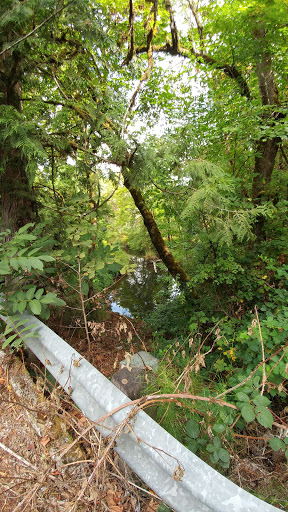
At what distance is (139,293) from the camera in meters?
9.72

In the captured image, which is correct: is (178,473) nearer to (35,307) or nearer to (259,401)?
(259,401)

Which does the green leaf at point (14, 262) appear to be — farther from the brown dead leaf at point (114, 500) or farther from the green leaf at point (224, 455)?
the green leaf at point (224, 455)

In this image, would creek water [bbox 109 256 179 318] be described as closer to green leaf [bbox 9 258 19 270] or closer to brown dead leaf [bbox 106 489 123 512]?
green leaf [bbox 9 258 19 270]

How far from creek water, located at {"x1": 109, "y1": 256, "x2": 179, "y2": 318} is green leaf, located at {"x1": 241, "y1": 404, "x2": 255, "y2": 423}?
505 cm

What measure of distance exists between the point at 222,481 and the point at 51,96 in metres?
5.41

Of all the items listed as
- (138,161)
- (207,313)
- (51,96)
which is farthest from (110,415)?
(51,96)

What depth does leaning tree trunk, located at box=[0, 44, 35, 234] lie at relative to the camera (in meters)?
2.50

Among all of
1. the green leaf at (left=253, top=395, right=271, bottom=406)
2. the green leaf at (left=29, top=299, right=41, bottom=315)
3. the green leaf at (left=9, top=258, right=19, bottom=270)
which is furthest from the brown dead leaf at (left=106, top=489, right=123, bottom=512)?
the green leaf at (left=9, top=258, right=19, bottom=270)

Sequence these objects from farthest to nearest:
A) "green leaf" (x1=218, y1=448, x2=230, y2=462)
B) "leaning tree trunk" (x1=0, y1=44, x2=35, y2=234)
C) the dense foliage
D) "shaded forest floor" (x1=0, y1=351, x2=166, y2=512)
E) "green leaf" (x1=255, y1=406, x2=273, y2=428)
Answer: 1. "leaning tree trunk" (x1=0, y1=44, x2=35, y2=234)
2. the dense foliage
3. "green leaf" (x1=218, y1=448, x2=230, y2=462)
4. "green leaf" (x1=255, y1=406, x2=273, y2=428)
5. "shaded forest floor" (x1=0, y1=351, x2=166, y2=512)

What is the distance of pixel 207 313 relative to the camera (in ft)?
15.3

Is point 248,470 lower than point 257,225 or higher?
lower

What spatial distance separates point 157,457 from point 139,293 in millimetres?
8820

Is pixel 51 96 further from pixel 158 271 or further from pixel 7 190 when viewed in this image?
Result: pixel 158 271

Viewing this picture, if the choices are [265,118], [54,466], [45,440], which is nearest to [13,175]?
[45,440]
